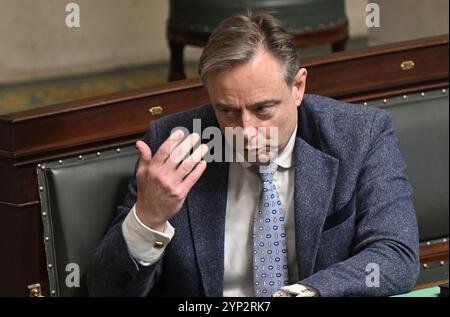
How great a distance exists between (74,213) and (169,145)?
58 cm

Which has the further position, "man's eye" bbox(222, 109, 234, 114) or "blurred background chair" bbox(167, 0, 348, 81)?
"blurred background chair" bbox(167, 0, 348, 81)

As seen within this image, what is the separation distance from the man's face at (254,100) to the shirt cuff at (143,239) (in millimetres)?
290

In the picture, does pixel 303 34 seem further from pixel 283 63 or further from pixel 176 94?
pixel 283 63

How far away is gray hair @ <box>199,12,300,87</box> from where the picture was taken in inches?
106

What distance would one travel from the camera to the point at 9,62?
6.69 meters

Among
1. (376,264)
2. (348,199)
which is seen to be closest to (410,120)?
(348,199)

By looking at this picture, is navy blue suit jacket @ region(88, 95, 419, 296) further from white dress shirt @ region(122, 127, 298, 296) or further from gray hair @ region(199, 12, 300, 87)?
gray hair @ region(199, 12, 300, 87)

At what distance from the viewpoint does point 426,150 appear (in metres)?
3.44

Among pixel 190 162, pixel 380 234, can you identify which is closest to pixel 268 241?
pixel 380 234

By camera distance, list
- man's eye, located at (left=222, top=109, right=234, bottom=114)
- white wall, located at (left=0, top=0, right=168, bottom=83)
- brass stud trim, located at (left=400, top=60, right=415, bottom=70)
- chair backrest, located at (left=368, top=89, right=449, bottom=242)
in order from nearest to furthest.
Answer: man's eye, located at (left=222, top=109, right=234, bottom=114) → chair backrest, located at (left=368, top=89, right=449, bottom=242) → brass stud trim, located at (left=400, top=60, right=415, bottom=70) → white wall, located at (left=0, top=0, right=168, bottom=83)

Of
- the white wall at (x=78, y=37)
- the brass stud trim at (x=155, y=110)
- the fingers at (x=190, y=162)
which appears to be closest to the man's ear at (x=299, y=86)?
the fingers at (x=190, y=162)

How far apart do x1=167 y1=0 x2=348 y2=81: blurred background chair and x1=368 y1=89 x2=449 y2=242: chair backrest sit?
4.53 feet

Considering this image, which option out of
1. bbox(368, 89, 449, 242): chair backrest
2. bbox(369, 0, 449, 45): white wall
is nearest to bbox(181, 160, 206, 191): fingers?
bbox(368, 89, 449, 242): chair backrest
